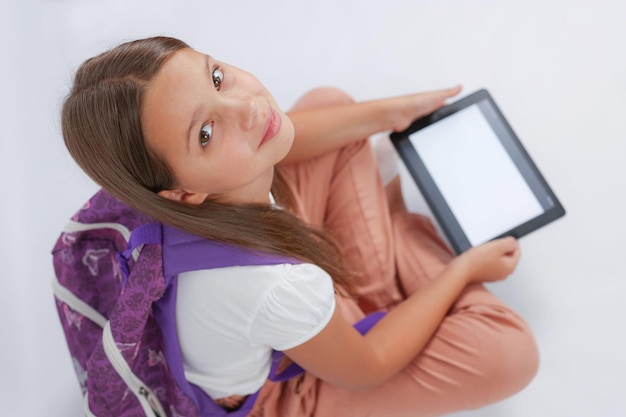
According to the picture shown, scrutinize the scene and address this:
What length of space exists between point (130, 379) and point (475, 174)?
527 mm

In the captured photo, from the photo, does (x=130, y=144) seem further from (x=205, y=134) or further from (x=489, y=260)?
(x=489, y=260)

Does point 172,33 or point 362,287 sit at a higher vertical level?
point 172,33

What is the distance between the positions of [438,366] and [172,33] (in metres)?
0.76

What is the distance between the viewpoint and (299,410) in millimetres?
818

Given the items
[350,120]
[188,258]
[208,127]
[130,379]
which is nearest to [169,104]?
[208,127]

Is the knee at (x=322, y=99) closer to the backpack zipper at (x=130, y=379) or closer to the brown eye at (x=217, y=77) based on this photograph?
the brown eye at (x=217, y=77)

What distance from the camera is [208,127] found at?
24.5 inches

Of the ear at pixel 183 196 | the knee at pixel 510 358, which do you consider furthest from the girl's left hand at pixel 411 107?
the ear at pixel 183 196

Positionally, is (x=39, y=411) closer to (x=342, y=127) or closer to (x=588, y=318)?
(x=342, y=127)

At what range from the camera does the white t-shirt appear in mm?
641

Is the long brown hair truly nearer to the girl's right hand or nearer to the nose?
the nose

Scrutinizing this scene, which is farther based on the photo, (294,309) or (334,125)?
(334,125)

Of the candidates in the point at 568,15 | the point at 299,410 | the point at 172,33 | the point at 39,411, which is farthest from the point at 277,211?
the point at 568,15

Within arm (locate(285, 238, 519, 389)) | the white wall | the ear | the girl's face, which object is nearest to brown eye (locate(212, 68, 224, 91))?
the girl's face
